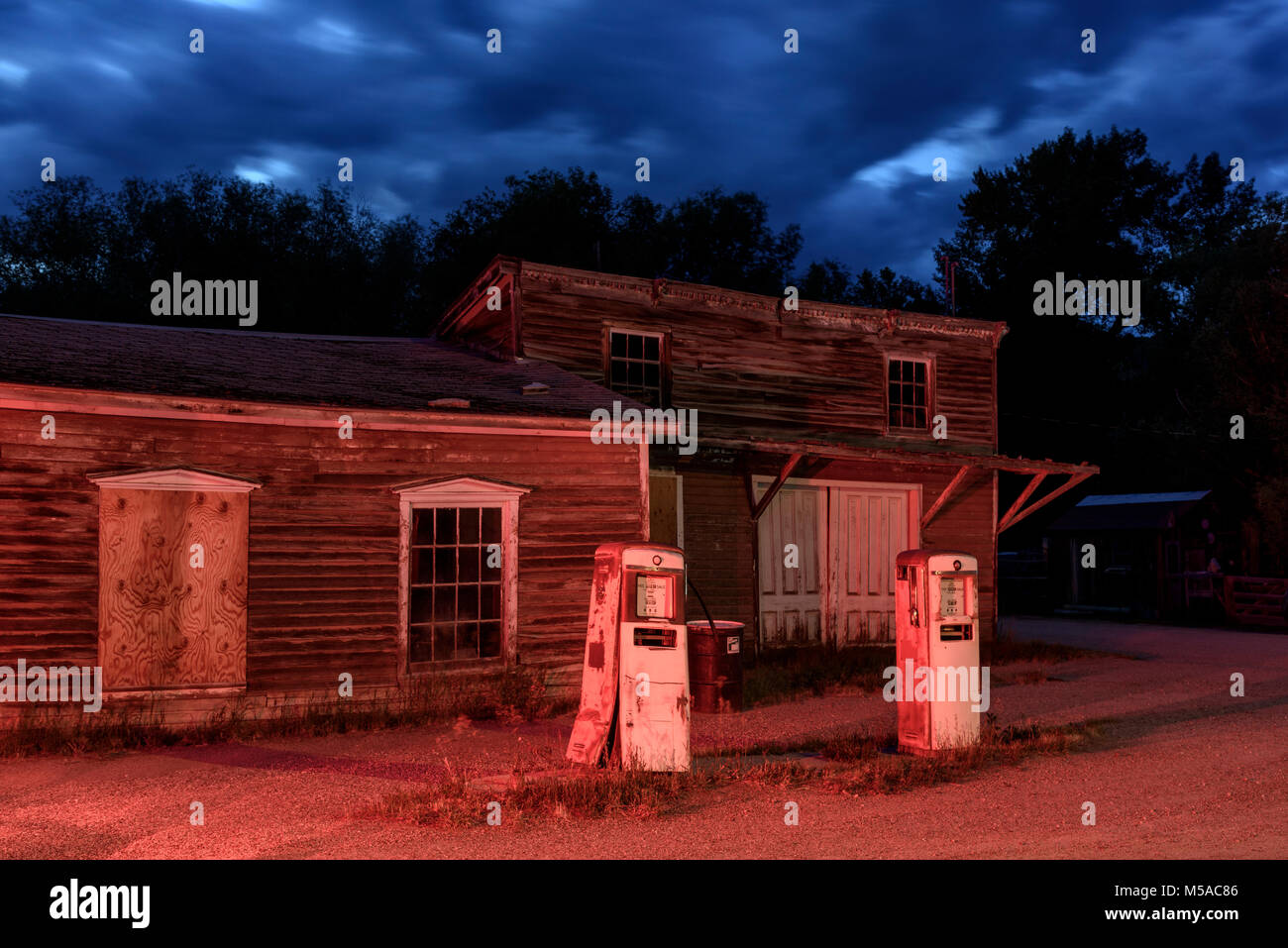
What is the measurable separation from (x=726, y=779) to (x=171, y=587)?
219 inches

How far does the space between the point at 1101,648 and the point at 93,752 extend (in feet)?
50.2

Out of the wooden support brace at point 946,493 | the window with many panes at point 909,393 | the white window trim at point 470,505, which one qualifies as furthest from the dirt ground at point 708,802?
the window with many panes at point 909,393

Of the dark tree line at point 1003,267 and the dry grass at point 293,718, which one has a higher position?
the dark tree line at point 1003,267

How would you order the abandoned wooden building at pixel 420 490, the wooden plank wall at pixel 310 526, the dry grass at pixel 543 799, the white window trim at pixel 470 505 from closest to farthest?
the dry grass at pixel 543 799, the wooden plank wall at pixel 310 526, the abandoned wooden building at pixel 420 490, the white window trim at pixel 470 505

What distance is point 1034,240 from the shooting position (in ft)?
142

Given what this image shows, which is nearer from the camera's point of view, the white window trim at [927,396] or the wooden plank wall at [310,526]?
the wooden plank wall at [310,526]

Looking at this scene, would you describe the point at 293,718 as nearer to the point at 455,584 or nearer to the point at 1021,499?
the point at 455,584

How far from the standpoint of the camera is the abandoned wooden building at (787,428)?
49.2 ft

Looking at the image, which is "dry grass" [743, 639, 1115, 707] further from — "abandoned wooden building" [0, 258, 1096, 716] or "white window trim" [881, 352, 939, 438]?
"white window trim" [881, 352, 939, 438]

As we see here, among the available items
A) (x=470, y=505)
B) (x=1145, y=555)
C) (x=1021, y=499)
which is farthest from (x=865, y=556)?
(x=1145, y=555)

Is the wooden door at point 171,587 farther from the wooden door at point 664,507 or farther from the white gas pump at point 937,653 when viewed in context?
the white gas pump at point 937,653

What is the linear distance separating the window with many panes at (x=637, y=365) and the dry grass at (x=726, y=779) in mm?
7299

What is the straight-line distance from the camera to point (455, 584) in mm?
11305

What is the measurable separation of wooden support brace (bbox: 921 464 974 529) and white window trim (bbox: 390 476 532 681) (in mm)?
7616
